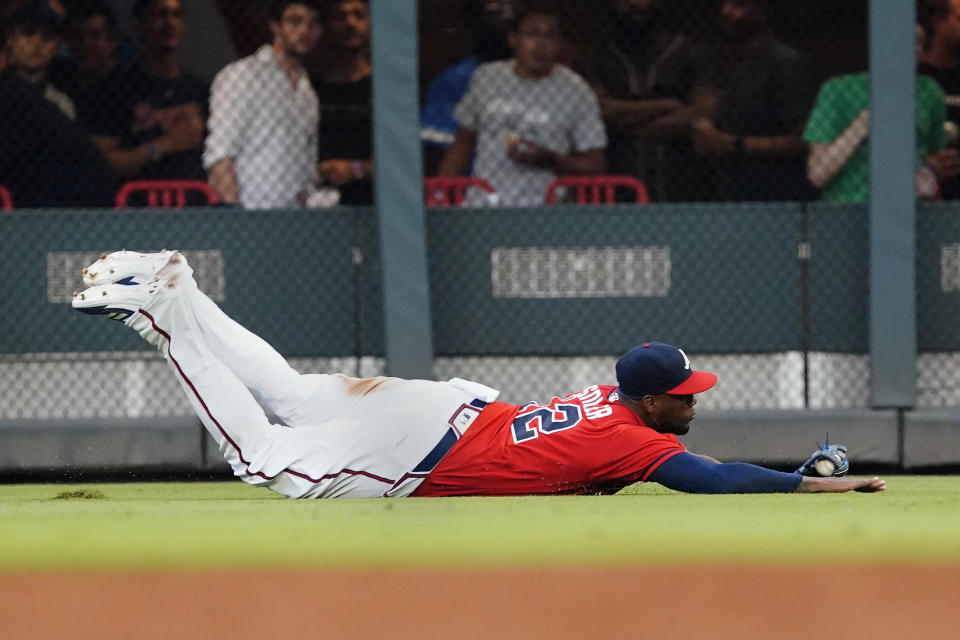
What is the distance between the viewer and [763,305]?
8781 mm

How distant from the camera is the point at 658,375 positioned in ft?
18.0

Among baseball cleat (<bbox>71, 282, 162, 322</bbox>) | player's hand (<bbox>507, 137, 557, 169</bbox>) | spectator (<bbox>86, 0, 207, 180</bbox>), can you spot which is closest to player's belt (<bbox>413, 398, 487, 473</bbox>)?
baseball cleat (<bbox>71, 282, 162, 322</bbox>)

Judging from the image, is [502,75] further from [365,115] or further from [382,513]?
Result: [382,513]

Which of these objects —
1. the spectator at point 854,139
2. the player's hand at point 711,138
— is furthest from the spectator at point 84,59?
the spectator at point 854,139

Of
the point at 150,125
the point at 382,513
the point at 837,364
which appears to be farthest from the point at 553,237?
the point at 382,513

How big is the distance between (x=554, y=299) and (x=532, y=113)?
3.62 feet

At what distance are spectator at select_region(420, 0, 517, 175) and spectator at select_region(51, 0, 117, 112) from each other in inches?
73.2

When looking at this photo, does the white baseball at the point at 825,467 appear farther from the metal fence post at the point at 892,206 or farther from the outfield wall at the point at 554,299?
the metal fence post at the point at 892,206

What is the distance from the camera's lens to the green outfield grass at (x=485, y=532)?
3.83 m

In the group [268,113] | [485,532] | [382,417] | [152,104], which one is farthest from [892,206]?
[485,532]

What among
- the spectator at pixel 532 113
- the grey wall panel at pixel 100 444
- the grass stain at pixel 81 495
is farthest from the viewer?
the spectator at pixel 532 113

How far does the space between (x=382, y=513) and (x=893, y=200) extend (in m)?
4.75

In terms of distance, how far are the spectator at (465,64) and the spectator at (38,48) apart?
207cm

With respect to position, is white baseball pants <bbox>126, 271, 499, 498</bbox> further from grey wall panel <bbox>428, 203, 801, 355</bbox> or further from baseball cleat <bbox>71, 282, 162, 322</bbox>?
grey wall panel <bbox>428, 203, 801, 355</bbox>
